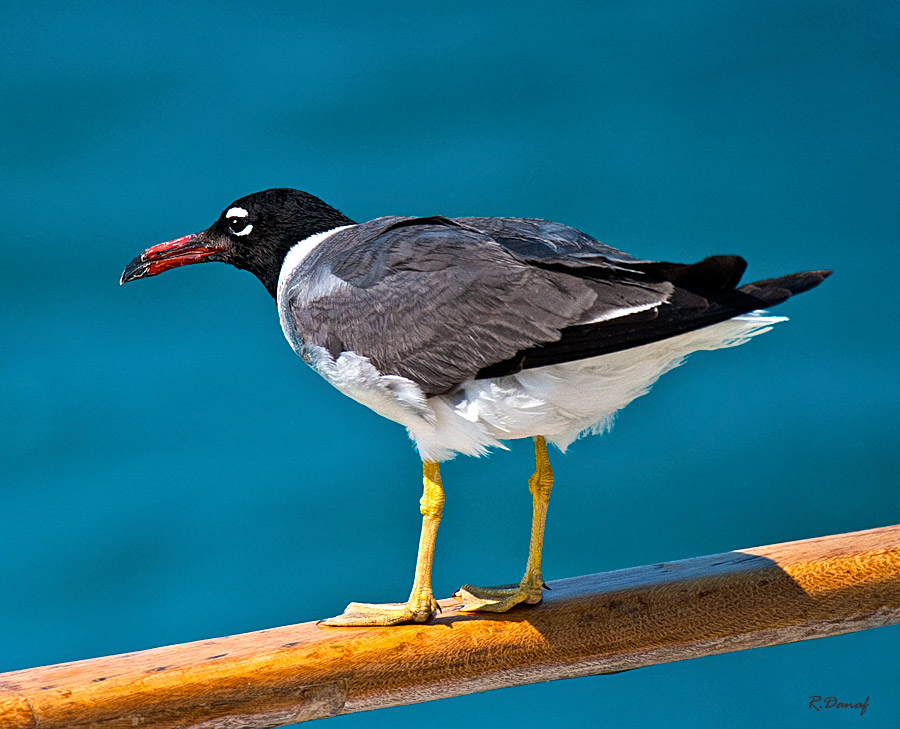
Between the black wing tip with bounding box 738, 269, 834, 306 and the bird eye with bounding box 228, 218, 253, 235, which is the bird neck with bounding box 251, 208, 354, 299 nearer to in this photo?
the bird eye with bounding box 228, 218, 253, 235

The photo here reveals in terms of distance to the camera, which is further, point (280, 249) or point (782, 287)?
point (280, 249)

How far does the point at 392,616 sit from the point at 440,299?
0.50 metres

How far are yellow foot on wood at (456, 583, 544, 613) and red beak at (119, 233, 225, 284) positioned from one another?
704mm

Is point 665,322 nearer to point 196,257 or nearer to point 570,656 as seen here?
point 570,656

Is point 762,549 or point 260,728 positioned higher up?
point 762,549

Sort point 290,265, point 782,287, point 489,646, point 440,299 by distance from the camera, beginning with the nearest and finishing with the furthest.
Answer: point 782,287
point 440,299
point 489,646
point 290,265

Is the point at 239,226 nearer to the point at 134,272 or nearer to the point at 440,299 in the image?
the point at 134,272

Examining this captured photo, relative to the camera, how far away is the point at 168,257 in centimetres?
198

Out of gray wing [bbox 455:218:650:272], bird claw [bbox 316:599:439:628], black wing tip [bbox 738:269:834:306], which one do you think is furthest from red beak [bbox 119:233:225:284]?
black wing tip [bbox 738:269:834:306]

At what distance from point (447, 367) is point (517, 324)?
121mm

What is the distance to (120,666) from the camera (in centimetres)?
159

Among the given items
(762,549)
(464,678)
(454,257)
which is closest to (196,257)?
(454,257)

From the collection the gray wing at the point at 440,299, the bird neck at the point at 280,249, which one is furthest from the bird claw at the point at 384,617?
the bird neck at the point at 280,249

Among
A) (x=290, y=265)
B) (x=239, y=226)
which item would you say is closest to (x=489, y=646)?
(x=290, y=265)
